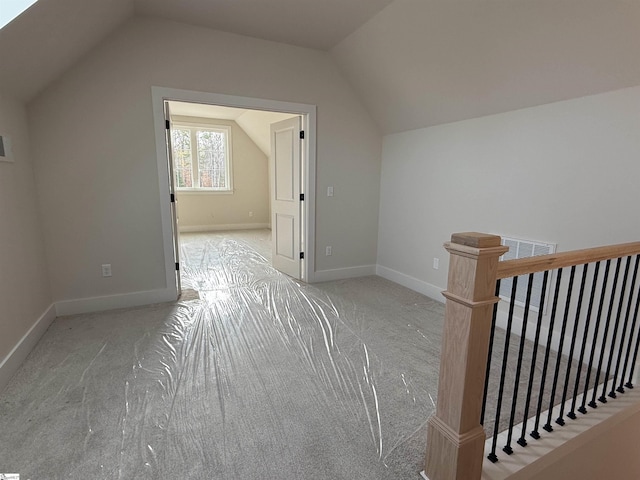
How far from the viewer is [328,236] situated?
402 cm

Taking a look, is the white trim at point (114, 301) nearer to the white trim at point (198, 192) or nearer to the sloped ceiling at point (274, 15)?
the sloped ceiling at point (274, 15)

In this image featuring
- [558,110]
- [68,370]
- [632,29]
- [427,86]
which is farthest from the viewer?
[427,86]

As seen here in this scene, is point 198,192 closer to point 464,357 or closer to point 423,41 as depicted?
point 423,41

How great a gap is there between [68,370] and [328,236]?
2.72 meters

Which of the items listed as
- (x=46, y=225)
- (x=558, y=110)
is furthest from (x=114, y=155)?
(x=558, y=110)

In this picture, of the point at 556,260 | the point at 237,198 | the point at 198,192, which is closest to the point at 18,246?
the point at 556,260

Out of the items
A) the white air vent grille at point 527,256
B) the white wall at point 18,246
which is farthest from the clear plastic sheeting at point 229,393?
the white air vent grille at point 527,256

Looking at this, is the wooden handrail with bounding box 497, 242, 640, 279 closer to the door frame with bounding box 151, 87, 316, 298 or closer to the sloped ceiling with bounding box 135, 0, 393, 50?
the sloped ceiling with bounding box 135, 0, 393, 50

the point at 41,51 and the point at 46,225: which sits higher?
the point at 41,51

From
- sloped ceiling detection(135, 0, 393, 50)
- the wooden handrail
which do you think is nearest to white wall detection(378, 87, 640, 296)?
the wooden handrail

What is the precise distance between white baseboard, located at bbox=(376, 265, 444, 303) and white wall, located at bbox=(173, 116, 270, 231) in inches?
189

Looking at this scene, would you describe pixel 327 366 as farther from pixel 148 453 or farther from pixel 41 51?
pixel 41 51

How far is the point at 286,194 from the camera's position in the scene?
13.6 feet

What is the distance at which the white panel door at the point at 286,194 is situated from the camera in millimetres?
3896
